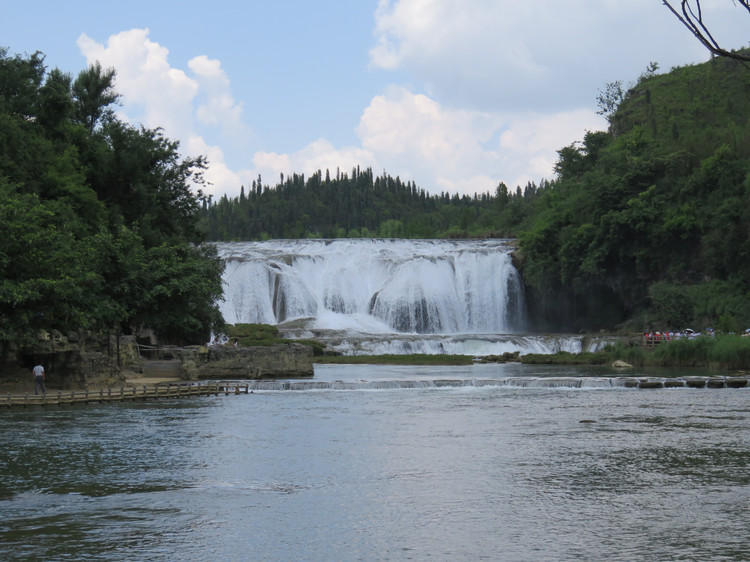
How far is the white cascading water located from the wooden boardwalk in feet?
80.3

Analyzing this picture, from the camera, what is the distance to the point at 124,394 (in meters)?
29.0

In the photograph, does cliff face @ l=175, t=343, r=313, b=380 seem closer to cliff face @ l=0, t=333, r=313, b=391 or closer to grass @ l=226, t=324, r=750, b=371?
cliff face @ l=0, t=333, r=313, b=391

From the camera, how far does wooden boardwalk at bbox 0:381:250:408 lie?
26.4 meters

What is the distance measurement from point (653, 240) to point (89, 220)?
37.7 meters

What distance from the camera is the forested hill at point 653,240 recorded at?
5578 centimetres

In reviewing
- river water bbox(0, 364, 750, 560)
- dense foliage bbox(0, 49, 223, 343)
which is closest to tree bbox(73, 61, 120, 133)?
dense foliage bbox(0, 49, 223, 343)

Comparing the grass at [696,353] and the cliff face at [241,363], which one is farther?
the grass at [696,353]

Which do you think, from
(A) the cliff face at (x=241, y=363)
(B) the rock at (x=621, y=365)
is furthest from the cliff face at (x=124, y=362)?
(B) the rock at (x=621, y=365)

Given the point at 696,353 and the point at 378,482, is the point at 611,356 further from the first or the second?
the point at 378,482

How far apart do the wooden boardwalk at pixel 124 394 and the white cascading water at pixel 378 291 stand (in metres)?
24.5

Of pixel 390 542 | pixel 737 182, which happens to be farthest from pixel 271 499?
pixel 737 182

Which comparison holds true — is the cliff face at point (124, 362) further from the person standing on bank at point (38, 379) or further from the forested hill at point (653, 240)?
the forested hill at point (653, 240)

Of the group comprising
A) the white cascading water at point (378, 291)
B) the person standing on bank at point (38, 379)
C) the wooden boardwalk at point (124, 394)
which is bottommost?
the wooden boardwalk at point (124, 394)

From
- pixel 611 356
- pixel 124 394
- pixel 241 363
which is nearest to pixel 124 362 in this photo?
pixel 241 363
